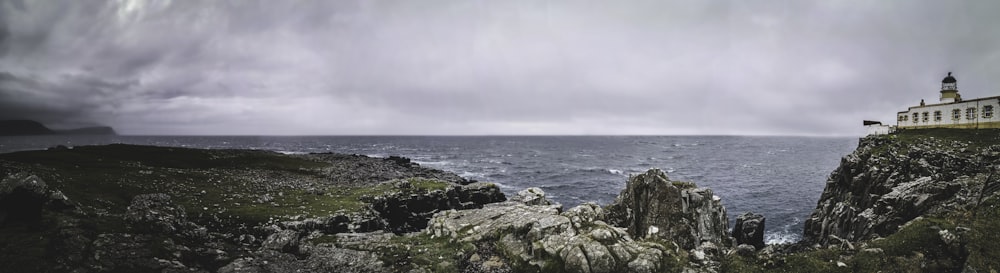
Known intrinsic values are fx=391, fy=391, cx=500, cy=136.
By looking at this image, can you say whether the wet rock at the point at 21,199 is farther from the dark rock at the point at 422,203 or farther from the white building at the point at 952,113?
the white building at the point at 952,113

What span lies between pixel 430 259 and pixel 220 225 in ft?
56.2

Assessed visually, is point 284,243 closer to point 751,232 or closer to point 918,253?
point 918,253

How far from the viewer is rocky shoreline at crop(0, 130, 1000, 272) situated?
1847 cm

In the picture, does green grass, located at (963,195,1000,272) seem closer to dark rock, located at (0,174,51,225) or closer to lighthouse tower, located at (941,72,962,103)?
dark rock, located at (0,174,51,225)

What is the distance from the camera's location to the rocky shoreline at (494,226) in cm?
1847

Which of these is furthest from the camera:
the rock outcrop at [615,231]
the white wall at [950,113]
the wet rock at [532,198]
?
the white wall at [950,113]

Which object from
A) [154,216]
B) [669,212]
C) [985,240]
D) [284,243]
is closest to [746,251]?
[669,212]

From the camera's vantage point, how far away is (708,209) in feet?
91.7

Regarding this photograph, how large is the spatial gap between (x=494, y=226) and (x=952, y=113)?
61631mm

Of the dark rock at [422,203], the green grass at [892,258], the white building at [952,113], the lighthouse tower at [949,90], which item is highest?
the lighthouse tower at [949,90]

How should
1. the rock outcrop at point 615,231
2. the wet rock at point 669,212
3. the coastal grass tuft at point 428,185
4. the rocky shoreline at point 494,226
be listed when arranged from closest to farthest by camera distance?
1. the rocky shoreline at point 494,226
2. the rock outcrop at point 615,231
3. the wet rock at point 669,212
4. the coastal grass tuft at point 428,185

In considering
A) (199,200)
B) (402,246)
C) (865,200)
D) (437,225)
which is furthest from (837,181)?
(199,200)

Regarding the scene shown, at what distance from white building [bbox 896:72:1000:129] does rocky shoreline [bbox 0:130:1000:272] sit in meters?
5.74

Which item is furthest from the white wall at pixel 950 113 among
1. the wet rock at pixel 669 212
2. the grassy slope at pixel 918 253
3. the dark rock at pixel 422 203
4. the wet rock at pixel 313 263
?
the wet rock at pixel 313 263
